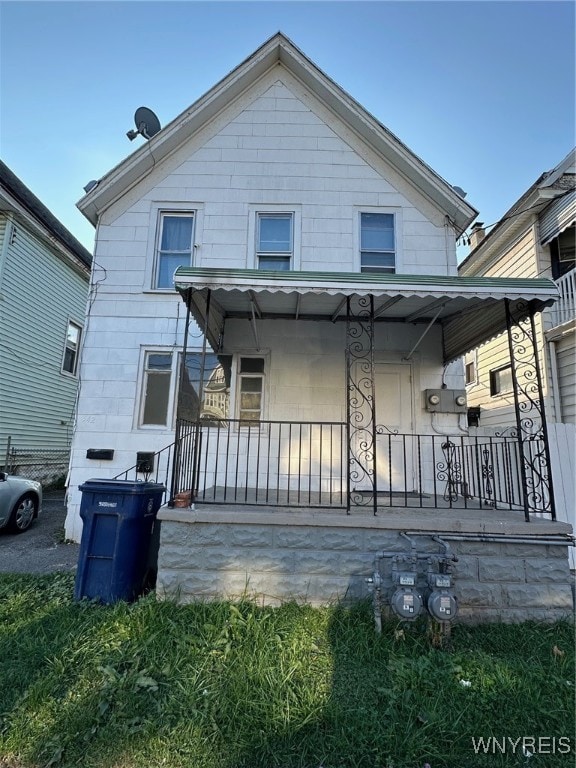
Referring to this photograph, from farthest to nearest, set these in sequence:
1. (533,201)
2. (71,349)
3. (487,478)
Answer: (71,349), (533,201), (487,478)

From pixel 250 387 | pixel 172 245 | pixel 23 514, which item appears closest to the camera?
pixel 250 387

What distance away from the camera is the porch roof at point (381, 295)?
403 centimetres

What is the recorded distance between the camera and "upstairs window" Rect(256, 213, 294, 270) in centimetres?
688

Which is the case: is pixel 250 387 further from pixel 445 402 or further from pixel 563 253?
pixel 563 253

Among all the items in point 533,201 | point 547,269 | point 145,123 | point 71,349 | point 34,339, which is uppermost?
point 145,123

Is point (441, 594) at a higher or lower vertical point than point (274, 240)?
lower

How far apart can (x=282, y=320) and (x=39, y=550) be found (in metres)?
5.11

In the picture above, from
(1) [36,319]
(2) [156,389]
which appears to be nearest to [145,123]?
(2) [156,389]

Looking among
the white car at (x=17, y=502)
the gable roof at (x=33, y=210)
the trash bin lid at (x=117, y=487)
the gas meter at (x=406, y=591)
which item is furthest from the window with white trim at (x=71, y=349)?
the gas meter at (x=406, y=591)

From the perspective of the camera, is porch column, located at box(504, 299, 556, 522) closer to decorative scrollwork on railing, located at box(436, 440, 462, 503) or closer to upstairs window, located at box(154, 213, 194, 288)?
decorative scrollwork on railing, located at box(436, 440, 462, 503)

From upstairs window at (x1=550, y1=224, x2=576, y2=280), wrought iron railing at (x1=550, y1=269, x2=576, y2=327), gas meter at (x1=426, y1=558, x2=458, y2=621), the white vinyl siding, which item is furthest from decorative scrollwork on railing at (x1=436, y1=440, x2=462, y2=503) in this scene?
upstairs window at (x1=550, y1=224, x2=576, y2=280)

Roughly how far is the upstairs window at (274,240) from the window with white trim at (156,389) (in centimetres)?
241

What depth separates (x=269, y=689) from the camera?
2.55 meters

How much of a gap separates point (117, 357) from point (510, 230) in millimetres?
9227
